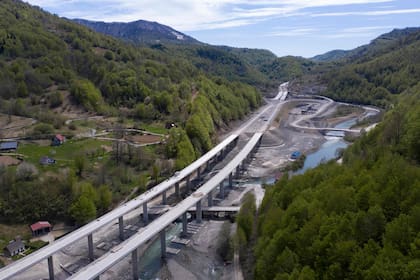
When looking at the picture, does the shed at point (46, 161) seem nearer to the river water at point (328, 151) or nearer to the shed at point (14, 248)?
the shed at point (14, 248)

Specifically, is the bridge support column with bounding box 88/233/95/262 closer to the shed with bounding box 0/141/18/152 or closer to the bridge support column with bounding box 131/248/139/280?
the bridge support column with bounding box 131/248/139/280

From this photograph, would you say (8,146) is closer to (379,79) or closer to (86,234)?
(86,234)

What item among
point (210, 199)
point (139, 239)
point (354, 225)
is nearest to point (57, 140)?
point (210, 199)

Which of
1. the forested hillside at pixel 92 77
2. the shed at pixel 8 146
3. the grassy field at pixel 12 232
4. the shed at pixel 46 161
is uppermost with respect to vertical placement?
the forested hillside at pixel 92 77

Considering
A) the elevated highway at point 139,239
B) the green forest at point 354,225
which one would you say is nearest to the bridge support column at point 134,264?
the elevated highway at point 139,239

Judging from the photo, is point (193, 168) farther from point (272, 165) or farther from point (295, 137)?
point (295, 137)

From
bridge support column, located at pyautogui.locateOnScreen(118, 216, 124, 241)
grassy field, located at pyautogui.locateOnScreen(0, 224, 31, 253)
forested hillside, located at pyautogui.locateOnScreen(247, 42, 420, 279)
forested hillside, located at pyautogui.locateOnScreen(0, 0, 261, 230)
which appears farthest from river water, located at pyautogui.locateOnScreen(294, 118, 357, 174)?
grassy field, located at pyautogui.locateOnScreen(0, 224, 31, 253)

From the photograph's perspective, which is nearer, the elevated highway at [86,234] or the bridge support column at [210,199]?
the elevated highway at [86,234]

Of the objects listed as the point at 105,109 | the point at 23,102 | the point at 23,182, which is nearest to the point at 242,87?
the point at 105,109
